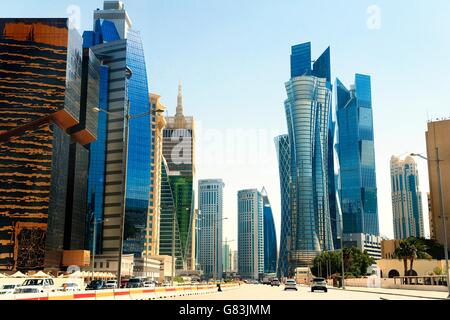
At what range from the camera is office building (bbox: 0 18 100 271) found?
153 m

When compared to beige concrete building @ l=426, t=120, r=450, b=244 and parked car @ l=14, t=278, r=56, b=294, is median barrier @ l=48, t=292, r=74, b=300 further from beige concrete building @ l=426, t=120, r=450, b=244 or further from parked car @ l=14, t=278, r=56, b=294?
beige concrete building @ l=426, t=120, r=450, b=244

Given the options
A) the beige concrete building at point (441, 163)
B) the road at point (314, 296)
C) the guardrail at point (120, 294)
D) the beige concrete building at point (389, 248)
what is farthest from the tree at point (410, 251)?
the guardrail at point (120, 294)

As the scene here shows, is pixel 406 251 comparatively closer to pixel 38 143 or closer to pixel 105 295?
pixel 105 295

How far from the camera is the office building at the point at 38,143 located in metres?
153

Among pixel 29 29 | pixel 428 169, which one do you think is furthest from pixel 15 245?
pixel 428 169

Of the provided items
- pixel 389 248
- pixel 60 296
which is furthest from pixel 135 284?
pixel 389 248

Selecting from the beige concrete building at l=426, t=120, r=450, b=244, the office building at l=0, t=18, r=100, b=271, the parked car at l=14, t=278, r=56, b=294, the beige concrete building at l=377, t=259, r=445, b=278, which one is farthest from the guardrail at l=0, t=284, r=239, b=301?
the beige concrete building at l=426, t=120, r=450, b=244

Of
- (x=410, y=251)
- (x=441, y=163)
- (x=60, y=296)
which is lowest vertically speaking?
(x=60, y=296)

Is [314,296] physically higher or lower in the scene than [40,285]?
lower

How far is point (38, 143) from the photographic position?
15788 cm

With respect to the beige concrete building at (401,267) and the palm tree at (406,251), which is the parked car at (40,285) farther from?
the beige concrete building at (401,267)
